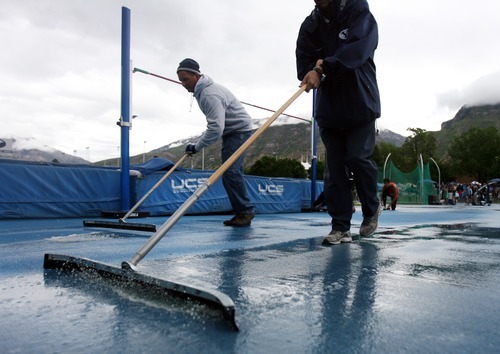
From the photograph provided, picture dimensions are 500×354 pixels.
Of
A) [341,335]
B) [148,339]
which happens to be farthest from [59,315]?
[341,335]

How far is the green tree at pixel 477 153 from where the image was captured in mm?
58688

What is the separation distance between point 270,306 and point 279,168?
230ft

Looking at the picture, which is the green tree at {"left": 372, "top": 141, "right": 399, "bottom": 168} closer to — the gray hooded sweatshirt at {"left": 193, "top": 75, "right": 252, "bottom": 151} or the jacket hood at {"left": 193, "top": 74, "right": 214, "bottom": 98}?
the gray hooded sweatshirt at {"left": 193, "top": 75, "right": 252, "bottom": 151}

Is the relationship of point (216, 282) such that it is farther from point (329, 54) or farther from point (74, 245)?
point (329, 54)

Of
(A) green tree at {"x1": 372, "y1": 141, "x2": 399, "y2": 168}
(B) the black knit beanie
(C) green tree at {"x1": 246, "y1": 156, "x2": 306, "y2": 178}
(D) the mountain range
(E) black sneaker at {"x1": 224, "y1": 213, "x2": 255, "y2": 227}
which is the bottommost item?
(E) black sneaker at {"x1": 224, "y1": 213, "x2": 255, "y2": 227}

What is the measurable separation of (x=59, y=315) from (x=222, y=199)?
6.26m

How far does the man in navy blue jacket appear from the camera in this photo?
2.44 meters

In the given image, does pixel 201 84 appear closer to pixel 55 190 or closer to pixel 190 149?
pixel 190 149

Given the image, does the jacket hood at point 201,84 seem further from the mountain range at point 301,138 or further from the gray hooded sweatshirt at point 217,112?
the mountain range at point 301,138

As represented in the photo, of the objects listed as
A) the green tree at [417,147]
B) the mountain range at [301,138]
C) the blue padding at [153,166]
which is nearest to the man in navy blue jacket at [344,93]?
the blue padding at [153,166]

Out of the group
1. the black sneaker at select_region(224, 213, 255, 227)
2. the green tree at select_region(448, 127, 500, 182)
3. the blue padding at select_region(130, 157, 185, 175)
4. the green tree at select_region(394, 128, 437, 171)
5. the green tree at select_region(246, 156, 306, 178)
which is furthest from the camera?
the green tree at select_region(246, 156, 306, 178)

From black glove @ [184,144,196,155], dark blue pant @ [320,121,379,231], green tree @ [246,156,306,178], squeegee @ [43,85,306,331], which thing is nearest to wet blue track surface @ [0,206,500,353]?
squeegee @ [43,85,306,331]

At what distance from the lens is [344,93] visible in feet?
8.56

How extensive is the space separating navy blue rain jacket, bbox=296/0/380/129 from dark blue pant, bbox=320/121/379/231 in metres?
0.11
